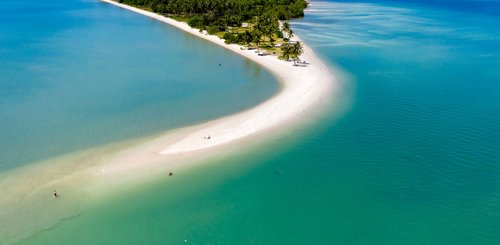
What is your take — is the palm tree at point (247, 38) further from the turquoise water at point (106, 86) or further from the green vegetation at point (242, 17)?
the turquoise water at point (106, 86)

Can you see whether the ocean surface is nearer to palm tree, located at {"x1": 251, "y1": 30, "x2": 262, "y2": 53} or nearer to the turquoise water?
the turquoise water

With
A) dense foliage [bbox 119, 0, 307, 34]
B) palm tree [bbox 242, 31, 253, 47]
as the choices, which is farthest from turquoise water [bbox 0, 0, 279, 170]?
dense foliage [bbox 119, 0, 307, 34]

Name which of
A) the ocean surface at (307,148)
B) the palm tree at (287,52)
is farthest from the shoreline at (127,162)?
the palm tree at (287,52)

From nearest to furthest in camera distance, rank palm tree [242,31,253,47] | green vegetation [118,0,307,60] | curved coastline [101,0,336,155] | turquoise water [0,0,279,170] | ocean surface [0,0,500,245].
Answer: ocean surface [0,0,500,245] < curved coastline [101,0,336,155] < turquoise water [0,0,279,170] < palm tree [242,31,253,47] < green vegetation [118,0,307,60]

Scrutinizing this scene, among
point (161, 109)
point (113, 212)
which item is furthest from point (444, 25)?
point (113, 212)

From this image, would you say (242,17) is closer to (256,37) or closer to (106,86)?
(256,37)

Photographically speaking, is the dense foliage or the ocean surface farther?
the dense foliage

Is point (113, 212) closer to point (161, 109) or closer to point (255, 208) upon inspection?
point (255, 208)
